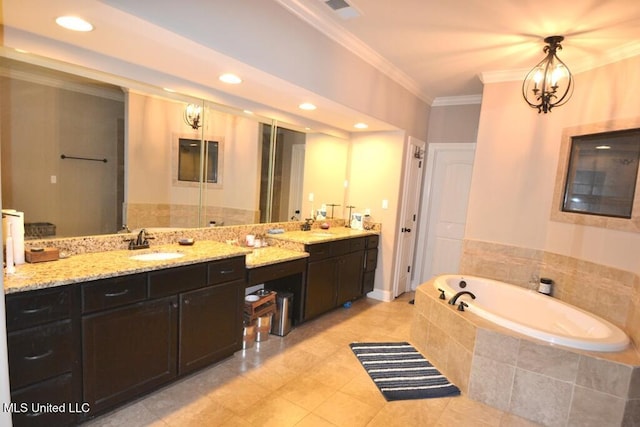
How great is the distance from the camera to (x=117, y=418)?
6.41ft

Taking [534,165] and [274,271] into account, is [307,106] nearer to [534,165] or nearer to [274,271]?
[274,271]

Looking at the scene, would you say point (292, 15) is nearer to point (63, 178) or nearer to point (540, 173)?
point (63, 178)

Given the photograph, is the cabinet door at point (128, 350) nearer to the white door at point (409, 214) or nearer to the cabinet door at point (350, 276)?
the cabinet door at point (350, 276)

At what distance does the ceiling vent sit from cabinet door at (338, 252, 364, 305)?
7.56ft

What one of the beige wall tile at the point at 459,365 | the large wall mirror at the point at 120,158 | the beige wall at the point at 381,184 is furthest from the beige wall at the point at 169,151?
the beige wall tile at the point at 459,365

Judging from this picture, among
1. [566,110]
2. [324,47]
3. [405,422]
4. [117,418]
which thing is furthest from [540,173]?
[117,418]

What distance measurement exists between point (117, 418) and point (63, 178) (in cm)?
165

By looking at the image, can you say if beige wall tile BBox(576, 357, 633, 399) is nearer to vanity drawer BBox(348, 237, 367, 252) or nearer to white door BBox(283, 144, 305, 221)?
vanity drawer BBox(348, 237, 367, 252)

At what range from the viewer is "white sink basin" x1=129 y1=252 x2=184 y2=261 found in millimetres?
2197

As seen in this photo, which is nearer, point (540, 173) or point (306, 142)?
point (540, 173)

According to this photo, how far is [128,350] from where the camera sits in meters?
A: 1.96

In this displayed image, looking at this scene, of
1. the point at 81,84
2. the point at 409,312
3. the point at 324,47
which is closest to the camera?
the point at 81,84

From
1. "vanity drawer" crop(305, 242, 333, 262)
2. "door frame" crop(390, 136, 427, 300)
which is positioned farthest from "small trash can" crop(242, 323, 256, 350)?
"door frame" crop(390, 136, 427, 300)

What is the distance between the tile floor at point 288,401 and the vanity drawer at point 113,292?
689mm
